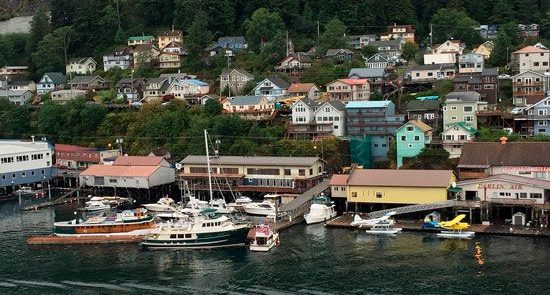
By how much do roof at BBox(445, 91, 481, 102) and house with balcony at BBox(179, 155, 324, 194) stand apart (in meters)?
10.0

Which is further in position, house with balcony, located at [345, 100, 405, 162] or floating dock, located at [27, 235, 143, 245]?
house with balcony, located at [345, 100, 405, 162]

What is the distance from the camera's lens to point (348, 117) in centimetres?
5084

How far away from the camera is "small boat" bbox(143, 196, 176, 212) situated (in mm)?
45062

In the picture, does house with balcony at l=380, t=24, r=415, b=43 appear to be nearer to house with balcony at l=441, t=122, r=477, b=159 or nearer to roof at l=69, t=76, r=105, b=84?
house with balcony at l=441, t=122, r=477, b=159

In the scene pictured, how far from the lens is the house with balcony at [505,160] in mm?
40406

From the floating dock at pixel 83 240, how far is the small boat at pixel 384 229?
1195cm

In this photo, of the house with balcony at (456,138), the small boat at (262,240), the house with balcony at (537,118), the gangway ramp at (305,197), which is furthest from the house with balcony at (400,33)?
the small boat at (262,240)

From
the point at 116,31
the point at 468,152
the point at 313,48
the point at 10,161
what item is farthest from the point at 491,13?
the point at 10,161

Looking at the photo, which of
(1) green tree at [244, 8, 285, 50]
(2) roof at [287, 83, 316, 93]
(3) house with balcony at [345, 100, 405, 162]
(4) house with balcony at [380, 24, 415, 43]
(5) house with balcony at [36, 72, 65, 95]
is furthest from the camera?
(5) house with balcony at [36, 72, 65, 95]

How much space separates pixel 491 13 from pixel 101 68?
130ft

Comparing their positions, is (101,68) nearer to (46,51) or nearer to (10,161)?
(46,51)

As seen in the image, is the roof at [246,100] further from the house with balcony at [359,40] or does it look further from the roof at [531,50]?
the roof at [531,50]

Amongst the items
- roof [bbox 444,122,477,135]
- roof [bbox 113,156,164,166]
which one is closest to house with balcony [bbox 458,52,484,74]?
roof [bbox 444,122,477,135]

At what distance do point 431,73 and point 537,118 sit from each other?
492 inches
